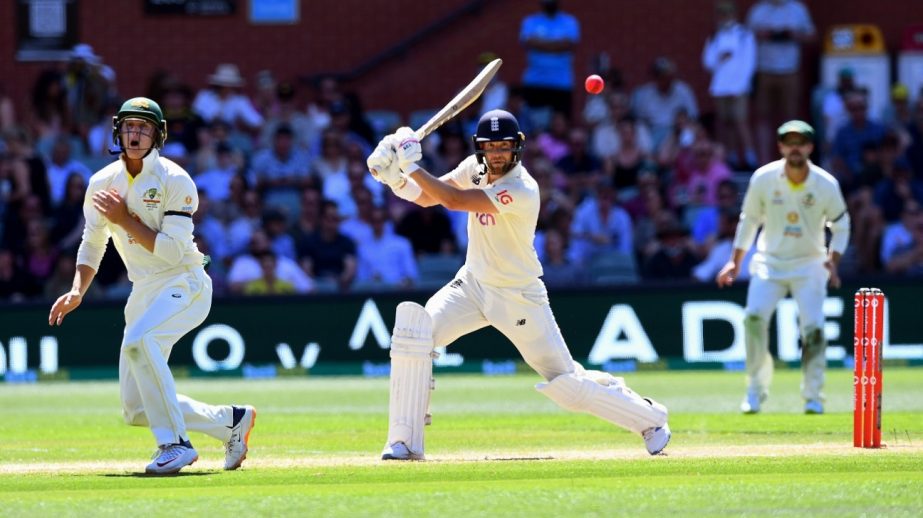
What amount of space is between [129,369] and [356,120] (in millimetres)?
11959

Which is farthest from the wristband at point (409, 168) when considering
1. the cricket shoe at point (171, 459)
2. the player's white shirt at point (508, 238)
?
the cricket shoe at point (171, 459)

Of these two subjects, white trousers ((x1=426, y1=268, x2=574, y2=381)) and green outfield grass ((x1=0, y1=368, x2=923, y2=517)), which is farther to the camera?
white trousers ((x1=426, y1=268, x2=574, y2=381))

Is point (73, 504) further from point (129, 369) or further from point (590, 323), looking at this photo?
point (590, 323)

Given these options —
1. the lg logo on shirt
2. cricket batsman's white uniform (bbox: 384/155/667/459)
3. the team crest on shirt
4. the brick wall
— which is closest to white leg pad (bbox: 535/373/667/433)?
cricket batsman's white uniform (bbox: 384/155/667/459)

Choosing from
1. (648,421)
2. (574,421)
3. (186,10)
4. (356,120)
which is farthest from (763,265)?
(186,10)

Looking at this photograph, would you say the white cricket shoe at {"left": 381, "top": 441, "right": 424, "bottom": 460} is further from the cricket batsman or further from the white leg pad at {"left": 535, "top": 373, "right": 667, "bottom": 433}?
the cricket batsman

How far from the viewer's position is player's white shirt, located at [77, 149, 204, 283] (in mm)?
8805

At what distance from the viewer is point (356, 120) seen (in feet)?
67.5

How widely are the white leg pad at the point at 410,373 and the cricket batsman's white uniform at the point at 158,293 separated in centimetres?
90

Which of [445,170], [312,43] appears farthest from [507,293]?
[312,43]

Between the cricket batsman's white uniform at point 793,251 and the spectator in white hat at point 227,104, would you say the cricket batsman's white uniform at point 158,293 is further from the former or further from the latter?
the spectator in white hat at point 227,104

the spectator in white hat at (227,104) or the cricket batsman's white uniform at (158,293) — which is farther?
the spectator in white hat at (227,104)

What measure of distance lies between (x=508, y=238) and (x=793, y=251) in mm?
4080

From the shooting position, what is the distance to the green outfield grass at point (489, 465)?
24.6 ft
